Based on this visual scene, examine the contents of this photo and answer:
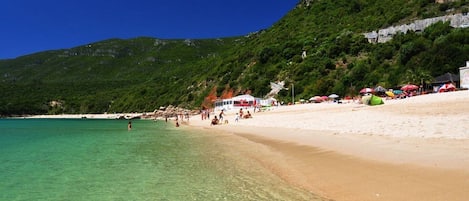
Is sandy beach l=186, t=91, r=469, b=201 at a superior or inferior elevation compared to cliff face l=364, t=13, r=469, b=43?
inferior

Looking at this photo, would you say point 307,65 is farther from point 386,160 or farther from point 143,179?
point 143,179

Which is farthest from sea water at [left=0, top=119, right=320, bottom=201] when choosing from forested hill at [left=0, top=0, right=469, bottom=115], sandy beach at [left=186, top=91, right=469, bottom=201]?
forested hill at [left=0, top=0, right=469, bottom=115]

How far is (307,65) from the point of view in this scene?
71875 mm

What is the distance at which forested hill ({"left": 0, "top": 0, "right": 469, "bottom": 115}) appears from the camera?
57594 millimetres

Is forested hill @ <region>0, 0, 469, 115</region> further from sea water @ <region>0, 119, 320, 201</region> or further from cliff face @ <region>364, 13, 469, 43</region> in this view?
sea water @ <region>0, 119, 320, 201</region>

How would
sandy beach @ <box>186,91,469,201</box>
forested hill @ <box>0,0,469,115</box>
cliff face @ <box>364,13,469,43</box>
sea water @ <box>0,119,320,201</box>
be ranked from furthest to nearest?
cliff face @ <box>364,13,469,43</box>
forested hill @ <box>0,0,469,115</box>
sea water @ <box>0,119,320,201</box>
sandy beach @ <box>186,91,469,201</box>

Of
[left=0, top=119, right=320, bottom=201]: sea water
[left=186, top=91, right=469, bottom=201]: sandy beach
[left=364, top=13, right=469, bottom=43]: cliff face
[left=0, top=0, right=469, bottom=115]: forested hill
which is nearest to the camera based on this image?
[left=186, top=91, right=469, bottom=201]: sandy beach

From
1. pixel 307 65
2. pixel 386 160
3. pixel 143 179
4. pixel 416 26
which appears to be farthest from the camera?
pixel 307 65

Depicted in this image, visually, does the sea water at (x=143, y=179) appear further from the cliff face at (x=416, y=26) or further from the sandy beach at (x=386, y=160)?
the cliff face at (x=416, y=26)

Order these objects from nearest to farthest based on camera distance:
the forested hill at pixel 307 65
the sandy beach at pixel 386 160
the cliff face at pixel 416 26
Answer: the sandy beach at pixel 386 160
the forested hill at pixel 307 65
the cliff face at pixel 416 26

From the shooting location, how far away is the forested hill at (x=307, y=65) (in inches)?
2267

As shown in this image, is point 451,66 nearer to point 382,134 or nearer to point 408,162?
point 382,134

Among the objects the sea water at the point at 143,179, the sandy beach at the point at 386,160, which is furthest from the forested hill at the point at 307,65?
the sea water at the point at 143,179

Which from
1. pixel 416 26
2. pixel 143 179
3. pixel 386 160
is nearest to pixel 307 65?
pixel 416 26
